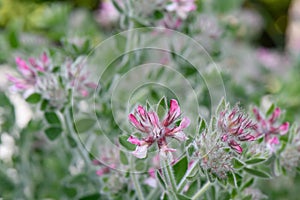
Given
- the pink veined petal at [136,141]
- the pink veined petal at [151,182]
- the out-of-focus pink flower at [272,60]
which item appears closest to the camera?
the pink veined petal at [136,141]

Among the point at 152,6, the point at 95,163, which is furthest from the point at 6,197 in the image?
the point at 152,6

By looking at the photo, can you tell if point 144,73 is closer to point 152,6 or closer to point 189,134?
point 152,6

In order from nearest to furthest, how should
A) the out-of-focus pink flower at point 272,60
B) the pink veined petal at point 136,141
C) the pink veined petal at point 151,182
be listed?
the pink veined petal at point 136,141 < the pink veined petal at point 151,182 < the out-of-focus pink flower at point 272,60

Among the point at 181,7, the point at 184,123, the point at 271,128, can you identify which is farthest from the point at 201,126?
the point at 181,7

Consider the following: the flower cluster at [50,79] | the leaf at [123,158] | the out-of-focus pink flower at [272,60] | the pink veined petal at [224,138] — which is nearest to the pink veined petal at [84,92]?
the flower cluster at [50,79]

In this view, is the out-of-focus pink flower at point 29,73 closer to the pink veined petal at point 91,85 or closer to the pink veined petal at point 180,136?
the pink veined petal at point 91,85

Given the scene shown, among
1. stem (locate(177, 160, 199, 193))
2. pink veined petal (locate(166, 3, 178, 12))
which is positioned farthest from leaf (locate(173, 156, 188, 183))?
pink veined petal (locate(166, 3, 178, 12))

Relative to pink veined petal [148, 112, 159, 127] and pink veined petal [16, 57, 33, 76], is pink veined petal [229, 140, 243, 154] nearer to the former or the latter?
pink veined petal [148, 112, 159, 127]
